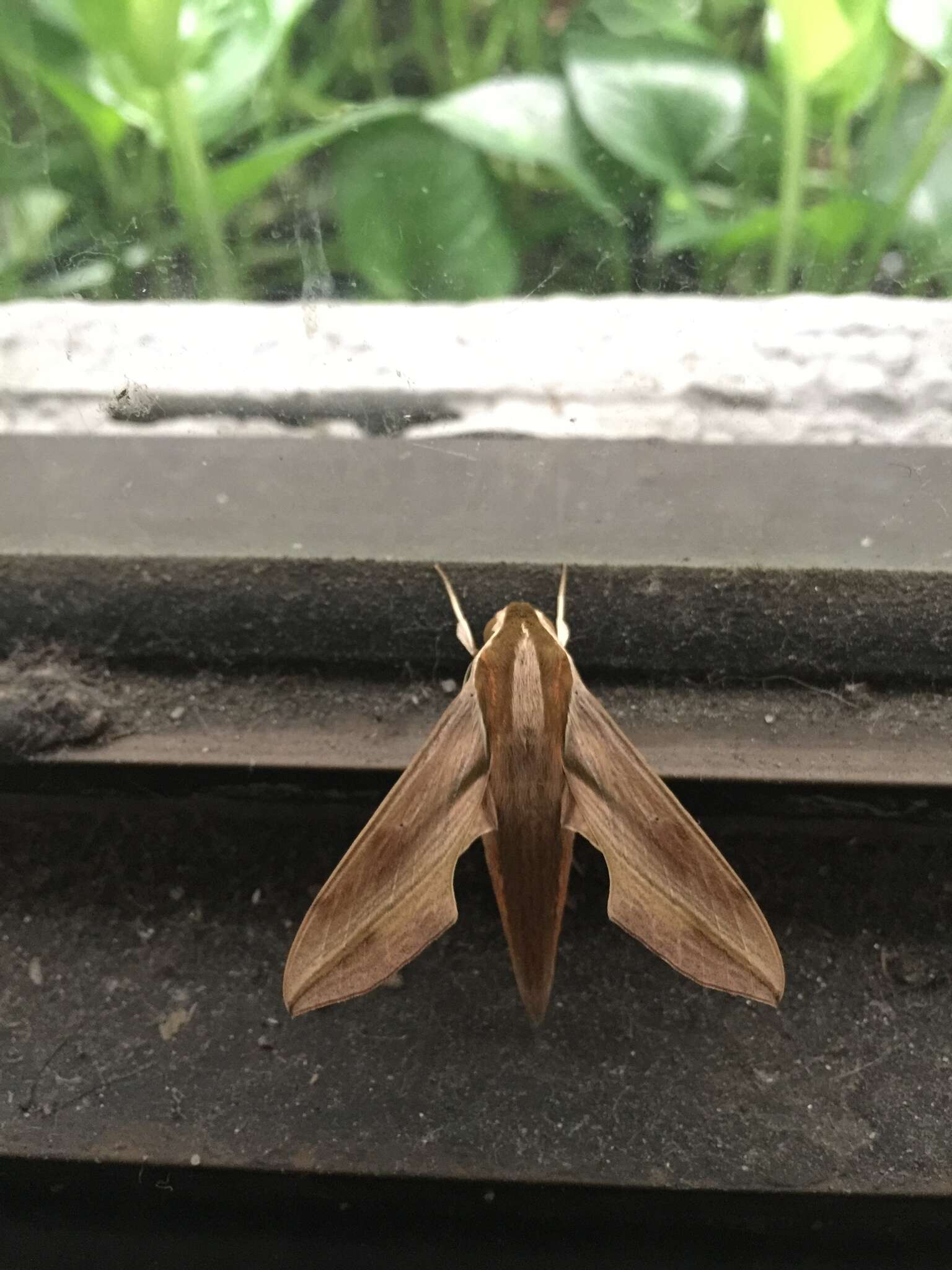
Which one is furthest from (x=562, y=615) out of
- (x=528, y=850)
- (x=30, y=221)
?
(x=30, y=221)

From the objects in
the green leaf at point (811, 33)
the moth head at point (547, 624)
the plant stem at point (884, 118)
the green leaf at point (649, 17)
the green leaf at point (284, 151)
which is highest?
the green leaf at point (649, 17)

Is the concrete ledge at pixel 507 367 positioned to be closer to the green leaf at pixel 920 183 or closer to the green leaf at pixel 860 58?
the green leaf at pixel 920 183

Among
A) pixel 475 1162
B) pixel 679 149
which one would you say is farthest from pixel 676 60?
pixel 475 1162

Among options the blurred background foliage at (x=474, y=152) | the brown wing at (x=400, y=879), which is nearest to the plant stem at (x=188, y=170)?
the blurred background foliage at (x=474, y=152)

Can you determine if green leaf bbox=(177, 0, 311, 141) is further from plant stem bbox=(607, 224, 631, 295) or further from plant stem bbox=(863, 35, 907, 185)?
plant stem bbox=(863, 35, 907, 185)

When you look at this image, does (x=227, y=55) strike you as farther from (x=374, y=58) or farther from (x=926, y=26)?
(x=926, y=26)

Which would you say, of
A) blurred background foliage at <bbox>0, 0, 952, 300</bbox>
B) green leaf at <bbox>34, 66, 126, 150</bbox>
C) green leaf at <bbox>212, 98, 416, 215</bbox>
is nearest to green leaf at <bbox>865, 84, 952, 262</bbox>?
blurred background foliage at <bbox>0, 0, 952, 300</bbox>

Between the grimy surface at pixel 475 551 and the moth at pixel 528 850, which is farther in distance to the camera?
the grimy surface at pixel 475 551
